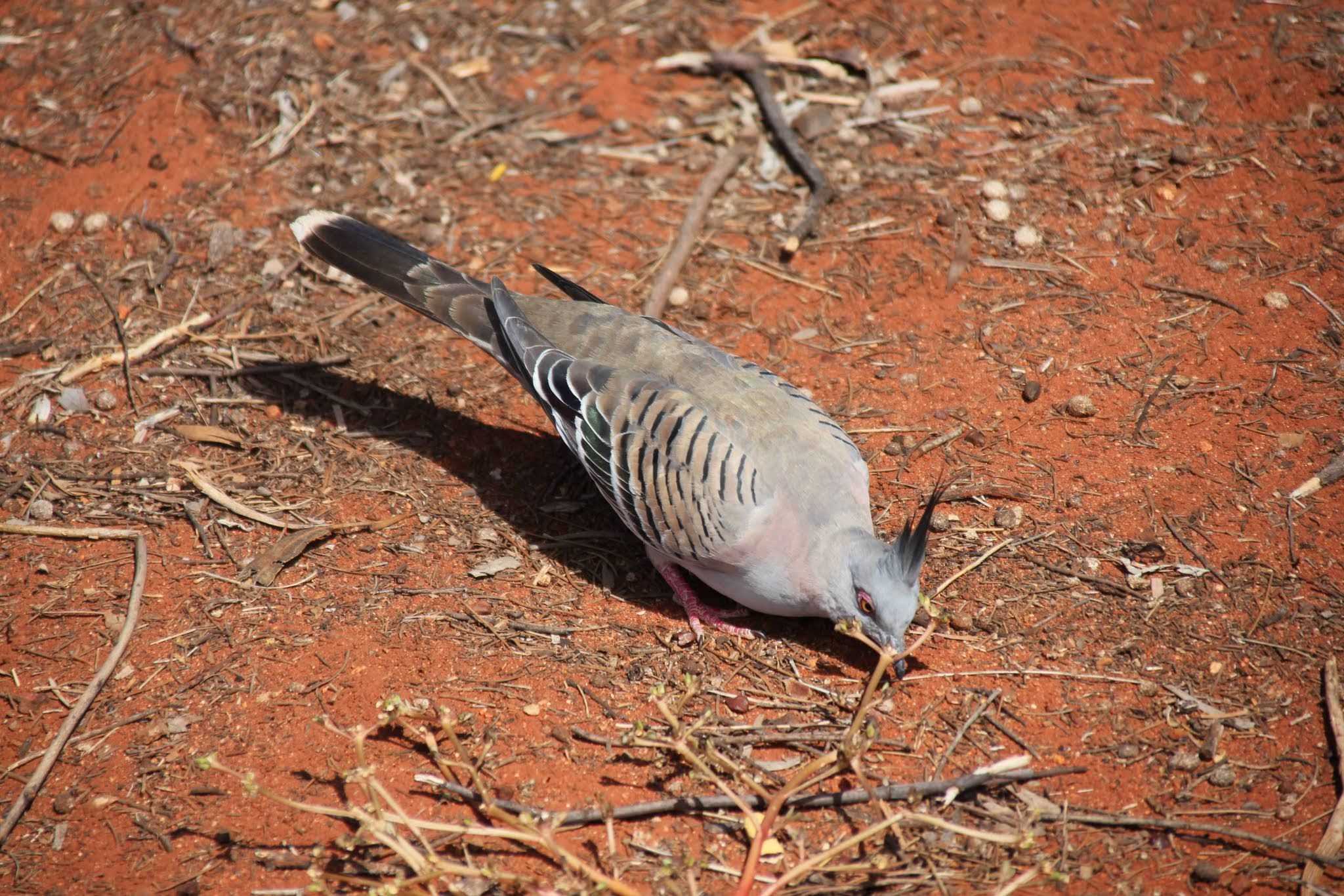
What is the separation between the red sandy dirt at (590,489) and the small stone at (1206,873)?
7 cm

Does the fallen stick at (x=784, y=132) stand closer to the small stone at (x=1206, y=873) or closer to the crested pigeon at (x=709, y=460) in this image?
the crested pigeon at (x=709, y=460)

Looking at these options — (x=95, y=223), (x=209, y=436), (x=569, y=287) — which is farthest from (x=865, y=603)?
(x=95, y=223)

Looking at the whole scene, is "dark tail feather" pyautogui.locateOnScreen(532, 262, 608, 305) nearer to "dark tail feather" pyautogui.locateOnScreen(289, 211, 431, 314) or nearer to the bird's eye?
"dark tail feather" pyautogui.locateOnScreen(289, 211, 431, 314)

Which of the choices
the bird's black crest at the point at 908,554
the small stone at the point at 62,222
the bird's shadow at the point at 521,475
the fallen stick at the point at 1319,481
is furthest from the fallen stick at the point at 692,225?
the small stone at the point at 62,222

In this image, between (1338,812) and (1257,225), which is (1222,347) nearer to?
(1257,225)

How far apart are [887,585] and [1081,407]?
1.84m

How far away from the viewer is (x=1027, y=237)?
6.35 m

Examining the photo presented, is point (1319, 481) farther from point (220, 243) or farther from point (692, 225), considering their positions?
point (220, 243)

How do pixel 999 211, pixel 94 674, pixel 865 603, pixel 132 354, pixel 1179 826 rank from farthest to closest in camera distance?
pixel 999 211 < pixel 132 354 < pixel 94 674 < pixel 865 603 < pixel 1179 826

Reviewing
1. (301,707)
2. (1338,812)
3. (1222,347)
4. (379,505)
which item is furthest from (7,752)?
(1222,347)

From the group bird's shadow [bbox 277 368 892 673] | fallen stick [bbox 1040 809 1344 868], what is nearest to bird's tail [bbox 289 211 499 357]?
bird's shadow [bbox 277 368 892 673]

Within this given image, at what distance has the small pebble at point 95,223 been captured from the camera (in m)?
6.78

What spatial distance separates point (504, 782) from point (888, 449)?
262 cm

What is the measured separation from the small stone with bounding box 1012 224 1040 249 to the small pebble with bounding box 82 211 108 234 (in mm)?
5840
